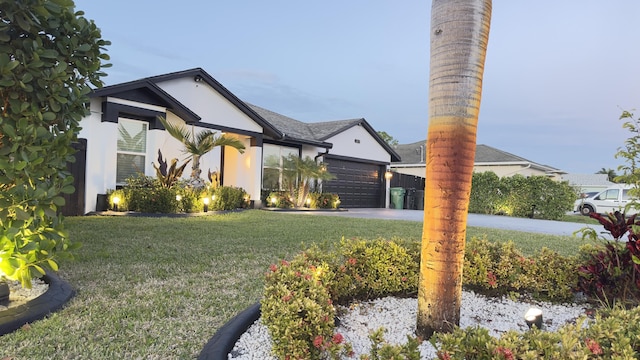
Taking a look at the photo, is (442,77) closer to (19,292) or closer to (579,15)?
(19,292)

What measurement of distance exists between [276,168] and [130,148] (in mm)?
5852

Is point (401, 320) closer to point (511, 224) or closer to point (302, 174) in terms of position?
point (511, 224)

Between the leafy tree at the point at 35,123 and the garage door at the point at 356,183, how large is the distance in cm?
1421

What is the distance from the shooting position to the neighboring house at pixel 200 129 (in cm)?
960

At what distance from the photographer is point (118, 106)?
9773mm

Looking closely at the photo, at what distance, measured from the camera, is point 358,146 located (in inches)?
732

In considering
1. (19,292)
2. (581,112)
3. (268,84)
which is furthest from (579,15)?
(268,84)

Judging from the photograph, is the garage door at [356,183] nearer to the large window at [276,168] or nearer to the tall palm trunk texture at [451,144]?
the large window at [276,168]

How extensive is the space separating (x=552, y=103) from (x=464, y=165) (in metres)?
27.3

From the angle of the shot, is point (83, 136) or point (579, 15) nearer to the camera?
point (579, 15)

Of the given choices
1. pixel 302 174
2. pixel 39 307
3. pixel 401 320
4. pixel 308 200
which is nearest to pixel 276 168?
pixel 302 174

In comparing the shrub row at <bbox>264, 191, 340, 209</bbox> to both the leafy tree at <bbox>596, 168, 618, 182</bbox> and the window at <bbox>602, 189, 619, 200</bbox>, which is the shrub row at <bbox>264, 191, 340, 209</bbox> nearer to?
the leafy tree at <bbox>596, 168, 618, 182</bbox>

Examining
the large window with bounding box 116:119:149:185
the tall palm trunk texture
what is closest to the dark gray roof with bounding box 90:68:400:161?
the large window with bounding box 116:119:149:185

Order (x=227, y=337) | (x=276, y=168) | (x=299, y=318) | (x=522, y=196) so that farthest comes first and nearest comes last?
(x=522, y=196)
(x=276, y=168)
(x=227, y=337)
(x=299, y=318)
